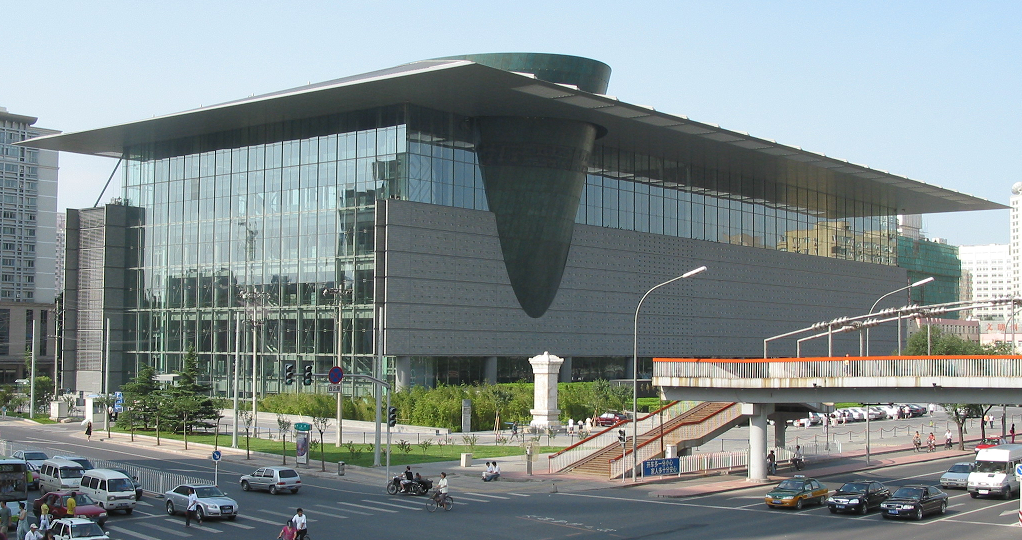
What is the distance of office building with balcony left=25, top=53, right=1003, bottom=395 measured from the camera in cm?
8138

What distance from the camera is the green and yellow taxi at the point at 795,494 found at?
4022 cm

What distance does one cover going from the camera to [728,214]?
112 m

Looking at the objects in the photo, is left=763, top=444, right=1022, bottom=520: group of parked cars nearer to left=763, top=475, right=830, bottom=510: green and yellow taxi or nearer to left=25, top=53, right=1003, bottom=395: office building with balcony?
left=763, top=475, right=830, bottom=510: green and yellow taxi

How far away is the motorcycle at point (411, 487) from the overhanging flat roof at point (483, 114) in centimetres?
3415

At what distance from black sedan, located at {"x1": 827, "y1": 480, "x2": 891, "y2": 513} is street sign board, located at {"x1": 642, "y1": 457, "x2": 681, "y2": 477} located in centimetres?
1114

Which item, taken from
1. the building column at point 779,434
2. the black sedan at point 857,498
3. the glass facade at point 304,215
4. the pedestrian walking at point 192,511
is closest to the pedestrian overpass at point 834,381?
the black sedan at point 857,498

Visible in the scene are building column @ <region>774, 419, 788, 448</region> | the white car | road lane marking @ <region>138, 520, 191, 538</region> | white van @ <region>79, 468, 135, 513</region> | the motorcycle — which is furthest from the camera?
building column @ <region>774, 419, 788, 448</region>

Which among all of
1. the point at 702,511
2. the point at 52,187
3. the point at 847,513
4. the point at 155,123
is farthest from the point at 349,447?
the point at 52,187

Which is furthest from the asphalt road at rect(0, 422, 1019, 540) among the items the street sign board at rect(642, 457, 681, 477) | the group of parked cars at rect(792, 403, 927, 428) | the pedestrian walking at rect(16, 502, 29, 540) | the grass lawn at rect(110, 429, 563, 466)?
the group of parked cars at rect(792, 403, 927, 428)

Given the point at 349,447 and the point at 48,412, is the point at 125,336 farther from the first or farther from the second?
the point at 349,447

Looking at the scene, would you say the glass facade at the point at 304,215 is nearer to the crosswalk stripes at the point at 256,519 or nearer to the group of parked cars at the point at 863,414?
the group of parked cars at the point at 863,414

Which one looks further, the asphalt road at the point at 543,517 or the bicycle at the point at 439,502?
the bicycle at the point at 439,502

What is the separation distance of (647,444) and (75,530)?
30720 millimetres

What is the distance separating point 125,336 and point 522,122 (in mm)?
45810
